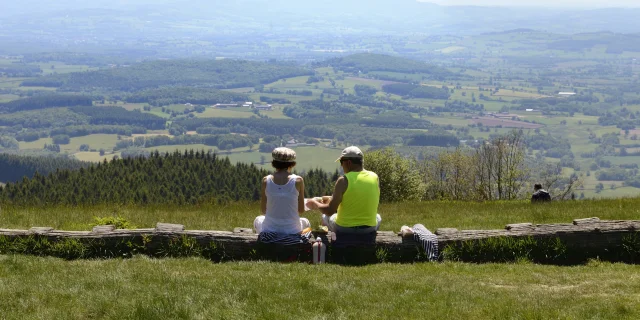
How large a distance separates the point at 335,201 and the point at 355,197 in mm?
402

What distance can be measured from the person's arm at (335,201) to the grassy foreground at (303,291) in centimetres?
159

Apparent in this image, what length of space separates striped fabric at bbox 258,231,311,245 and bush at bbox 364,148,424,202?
37363 millimetres

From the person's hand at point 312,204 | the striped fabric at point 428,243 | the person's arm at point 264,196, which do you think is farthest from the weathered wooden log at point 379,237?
the person's hand at point 312,204

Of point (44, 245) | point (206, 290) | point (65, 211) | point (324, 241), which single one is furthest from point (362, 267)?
point (65, 211)

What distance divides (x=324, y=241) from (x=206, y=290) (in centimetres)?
366

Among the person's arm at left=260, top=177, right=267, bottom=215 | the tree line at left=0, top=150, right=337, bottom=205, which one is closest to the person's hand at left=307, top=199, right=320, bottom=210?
the person's arm at left=260, top=177, right=267, bottom=215

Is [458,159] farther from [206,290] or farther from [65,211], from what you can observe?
[206,290]

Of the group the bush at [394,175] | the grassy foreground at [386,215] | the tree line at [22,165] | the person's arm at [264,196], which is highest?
the person's arm at [264,196]

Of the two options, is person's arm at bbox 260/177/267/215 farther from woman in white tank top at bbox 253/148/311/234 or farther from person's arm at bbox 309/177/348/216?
person's arm at bbox 309/177/348/216

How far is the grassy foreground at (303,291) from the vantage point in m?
9.27

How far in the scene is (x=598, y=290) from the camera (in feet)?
34.5

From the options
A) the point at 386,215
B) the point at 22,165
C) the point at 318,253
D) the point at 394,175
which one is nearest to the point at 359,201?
the point at 318,253

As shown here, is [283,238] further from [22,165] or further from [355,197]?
[22,165]

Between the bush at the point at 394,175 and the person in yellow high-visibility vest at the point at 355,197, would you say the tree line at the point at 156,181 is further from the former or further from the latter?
the person in yellow high-visibility vest at the point at 355,197
